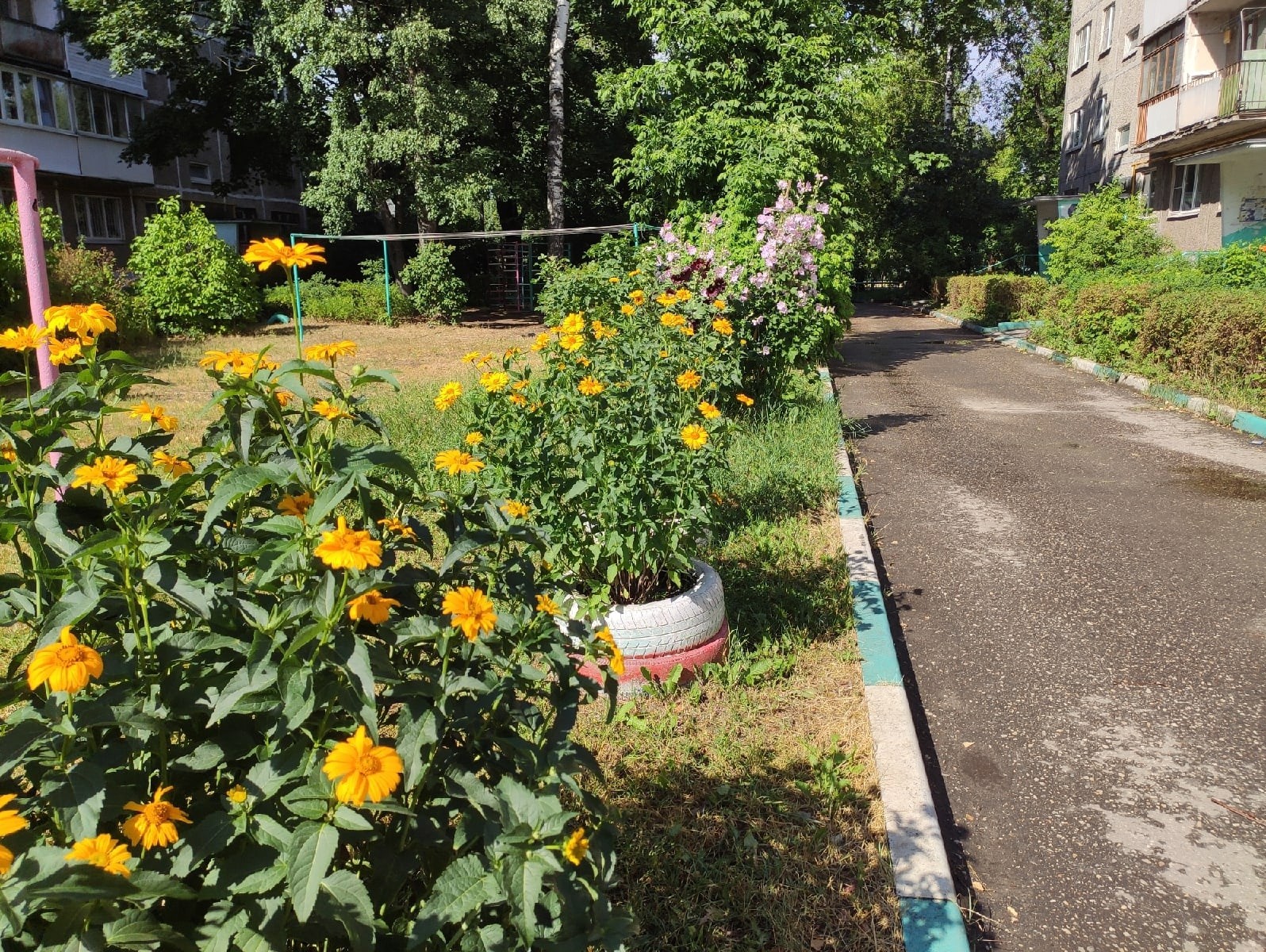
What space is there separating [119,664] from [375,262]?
89.3ft

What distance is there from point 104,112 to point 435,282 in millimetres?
14781

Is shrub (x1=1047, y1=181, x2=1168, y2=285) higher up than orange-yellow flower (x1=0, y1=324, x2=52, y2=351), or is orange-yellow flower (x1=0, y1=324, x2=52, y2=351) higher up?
shrub (x1=1047, y1=181, x2=1168, y2=285)

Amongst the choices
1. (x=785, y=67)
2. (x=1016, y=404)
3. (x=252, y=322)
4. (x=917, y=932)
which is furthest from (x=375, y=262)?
(x=917, y=932)

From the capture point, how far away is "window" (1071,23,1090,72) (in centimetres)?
2919

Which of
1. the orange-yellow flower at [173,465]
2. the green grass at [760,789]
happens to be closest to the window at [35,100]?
the green grass at [760,789]

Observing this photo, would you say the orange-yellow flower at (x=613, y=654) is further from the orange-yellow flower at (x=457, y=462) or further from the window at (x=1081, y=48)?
the window at (x=1081, y=48)

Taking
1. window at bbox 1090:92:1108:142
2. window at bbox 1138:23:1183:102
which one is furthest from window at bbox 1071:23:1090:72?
window at bbox 1138:23:1183:102

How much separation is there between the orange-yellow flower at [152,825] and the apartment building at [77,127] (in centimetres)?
2760

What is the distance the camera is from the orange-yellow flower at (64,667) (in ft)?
4.02

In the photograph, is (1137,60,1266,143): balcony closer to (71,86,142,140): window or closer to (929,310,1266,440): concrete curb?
(929,310,1266,440): concrete curb

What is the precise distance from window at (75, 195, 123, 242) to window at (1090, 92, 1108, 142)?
100 ft

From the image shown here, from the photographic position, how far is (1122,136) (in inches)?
1021

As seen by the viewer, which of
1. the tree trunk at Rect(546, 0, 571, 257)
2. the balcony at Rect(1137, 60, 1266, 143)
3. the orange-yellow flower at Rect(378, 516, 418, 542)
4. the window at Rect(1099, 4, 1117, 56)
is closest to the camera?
the orange-yellow flower at Rect(378, 516, 418, 542)

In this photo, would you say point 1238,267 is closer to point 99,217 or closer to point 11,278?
point 11,278
